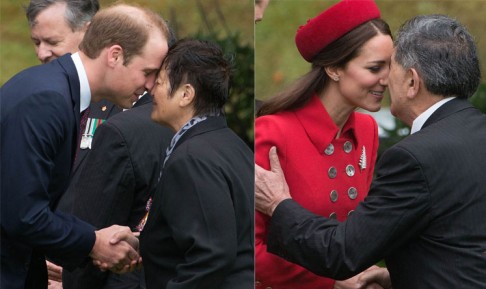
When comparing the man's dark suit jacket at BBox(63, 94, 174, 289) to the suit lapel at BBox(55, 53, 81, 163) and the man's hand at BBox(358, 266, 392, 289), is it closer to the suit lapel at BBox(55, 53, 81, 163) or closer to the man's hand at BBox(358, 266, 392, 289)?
the suit lapel at BBox(55, 53, 81, 163)

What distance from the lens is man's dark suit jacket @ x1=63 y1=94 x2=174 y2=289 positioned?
3.79 m

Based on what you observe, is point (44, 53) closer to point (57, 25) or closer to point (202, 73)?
point (57, 25)

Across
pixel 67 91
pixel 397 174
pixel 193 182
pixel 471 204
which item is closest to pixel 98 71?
pixel 67 91

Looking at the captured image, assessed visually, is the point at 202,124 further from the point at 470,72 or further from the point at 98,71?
the point at 470,72

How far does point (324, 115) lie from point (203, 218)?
729 mm

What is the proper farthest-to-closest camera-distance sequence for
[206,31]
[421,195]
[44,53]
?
1. [206,31]
2. [44,53]
3. [421,195]

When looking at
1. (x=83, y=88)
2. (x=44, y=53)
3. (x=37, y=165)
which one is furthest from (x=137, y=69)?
(x=44, y=53)

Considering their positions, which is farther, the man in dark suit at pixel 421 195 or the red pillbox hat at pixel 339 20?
the red pillbox hat at pixel 339 20

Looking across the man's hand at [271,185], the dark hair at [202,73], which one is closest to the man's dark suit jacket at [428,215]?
the man's hand at [271,185]

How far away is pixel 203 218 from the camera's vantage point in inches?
125

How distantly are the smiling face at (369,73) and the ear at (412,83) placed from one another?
0.84ft

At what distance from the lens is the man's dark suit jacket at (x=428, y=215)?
3141mm

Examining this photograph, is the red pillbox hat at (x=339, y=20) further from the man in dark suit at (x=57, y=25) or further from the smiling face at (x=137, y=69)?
the man in dark suit at (x=57, y=25)

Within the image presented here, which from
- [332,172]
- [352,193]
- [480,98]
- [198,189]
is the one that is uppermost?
[198,189]
